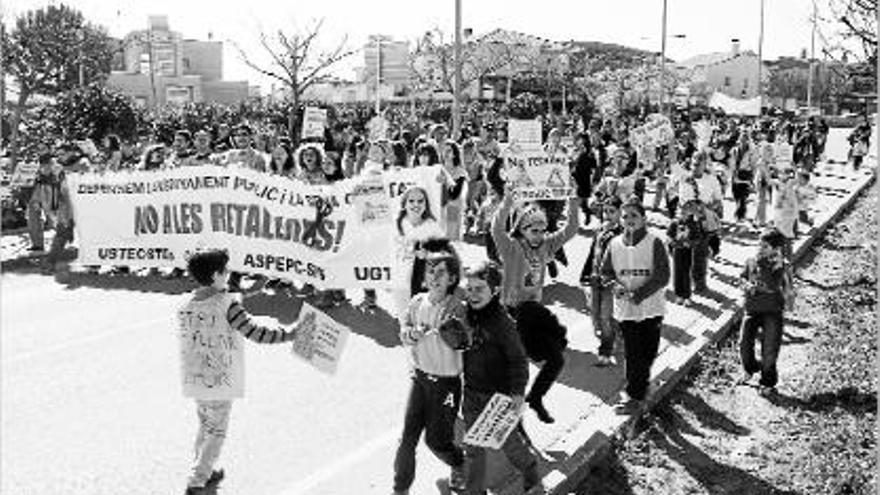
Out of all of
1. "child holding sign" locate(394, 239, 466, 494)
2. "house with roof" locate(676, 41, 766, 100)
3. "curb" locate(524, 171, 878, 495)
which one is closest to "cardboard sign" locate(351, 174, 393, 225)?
"curb" locate(524, 171, 878, 495)

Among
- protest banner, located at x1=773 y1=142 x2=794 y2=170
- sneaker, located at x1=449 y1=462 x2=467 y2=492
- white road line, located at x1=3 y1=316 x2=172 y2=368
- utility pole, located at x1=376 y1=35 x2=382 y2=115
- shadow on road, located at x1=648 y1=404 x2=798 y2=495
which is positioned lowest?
shadow on road, located at x1=648 y1=404 x2=798 y2=495

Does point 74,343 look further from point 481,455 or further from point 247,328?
point 481,455

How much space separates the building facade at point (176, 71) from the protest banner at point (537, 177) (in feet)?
161

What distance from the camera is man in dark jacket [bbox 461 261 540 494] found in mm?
5586

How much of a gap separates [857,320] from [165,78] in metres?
60.7

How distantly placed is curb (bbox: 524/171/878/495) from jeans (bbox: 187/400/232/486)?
1854mm

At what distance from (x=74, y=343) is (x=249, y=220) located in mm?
2871

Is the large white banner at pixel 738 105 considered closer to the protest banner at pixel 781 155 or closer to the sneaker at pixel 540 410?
the protest banner at pixel 781 155

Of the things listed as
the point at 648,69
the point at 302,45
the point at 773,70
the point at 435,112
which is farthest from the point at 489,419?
the point at 773,70

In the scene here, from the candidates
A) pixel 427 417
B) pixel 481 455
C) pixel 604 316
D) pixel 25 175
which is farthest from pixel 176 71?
pixel 481 455

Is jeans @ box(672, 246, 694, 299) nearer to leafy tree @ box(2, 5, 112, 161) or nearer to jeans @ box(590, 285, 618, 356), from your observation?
jeans @ box(590, 285, 618, 356)

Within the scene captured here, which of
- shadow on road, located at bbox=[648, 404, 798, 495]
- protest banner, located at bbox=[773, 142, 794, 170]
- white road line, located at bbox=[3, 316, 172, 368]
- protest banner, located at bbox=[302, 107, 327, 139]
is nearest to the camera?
shadow on road, located at bbox=[648, 404, 798, 495]

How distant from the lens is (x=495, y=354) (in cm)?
562

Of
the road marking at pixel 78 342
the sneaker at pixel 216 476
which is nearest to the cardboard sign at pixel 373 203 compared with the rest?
the road marking at pixel 78 342
